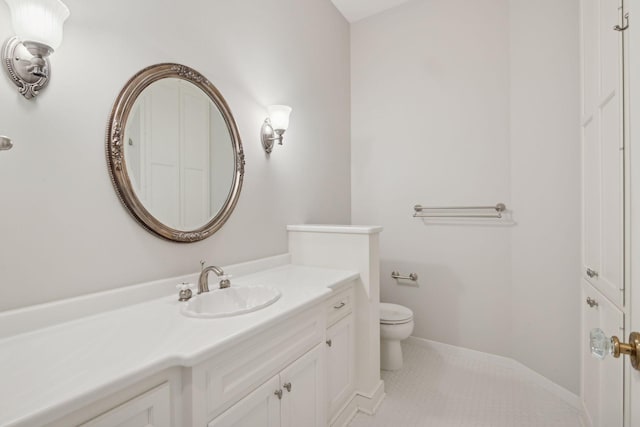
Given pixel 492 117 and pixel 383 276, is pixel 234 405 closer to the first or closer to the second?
pixel 383 276

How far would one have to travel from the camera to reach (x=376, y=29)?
2.82 metres

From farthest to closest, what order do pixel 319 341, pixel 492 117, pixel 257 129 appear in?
pixel 492 117 → pixel 257 129 → pixel 319 341

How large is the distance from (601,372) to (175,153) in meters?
2.05

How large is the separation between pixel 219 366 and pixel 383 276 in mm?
2079

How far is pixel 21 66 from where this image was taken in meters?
0.95

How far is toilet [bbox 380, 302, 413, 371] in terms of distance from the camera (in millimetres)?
2152

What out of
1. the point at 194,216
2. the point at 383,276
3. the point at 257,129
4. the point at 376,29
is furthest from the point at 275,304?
the point at 376,29

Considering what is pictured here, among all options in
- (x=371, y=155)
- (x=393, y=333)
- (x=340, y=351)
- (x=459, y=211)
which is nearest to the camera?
(x=340, y=351)

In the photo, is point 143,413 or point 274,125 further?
point 274,125

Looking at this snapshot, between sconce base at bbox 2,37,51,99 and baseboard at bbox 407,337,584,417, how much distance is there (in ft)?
9.22

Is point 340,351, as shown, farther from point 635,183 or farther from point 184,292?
point 635,183

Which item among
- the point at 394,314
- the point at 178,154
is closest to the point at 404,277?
the point at 394,314

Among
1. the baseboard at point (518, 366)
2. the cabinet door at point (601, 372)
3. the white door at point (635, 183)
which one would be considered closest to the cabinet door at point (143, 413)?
the white door at point (635, 183)

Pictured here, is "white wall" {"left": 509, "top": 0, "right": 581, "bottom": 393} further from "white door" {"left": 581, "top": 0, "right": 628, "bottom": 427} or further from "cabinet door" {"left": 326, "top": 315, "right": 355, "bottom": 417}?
"cabinet door" {"left": 326, "top": 315, "right": 355, "bottom": 417}
